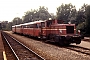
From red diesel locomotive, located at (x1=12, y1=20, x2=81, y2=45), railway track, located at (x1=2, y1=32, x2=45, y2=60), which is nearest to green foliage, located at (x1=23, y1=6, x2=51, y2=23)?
red diesel locomotive, located at (x1=12, y1=20, x2=81, y2=45)

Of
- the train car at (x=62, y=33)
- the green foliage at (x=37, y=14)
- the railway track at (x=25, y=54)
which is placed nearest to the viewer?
the railway track at (x=25, y=54)

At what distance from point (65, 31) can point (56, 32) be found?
153cm

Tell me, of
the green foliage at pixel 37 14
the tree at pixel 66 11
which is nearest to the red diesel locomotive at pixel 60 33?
the tree at pixel 66 11

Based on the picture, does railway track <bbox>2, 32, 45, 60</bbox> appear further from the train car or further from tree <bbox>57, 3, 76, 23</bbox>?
tree <bbox>57, 3, 76, 23</bbox>

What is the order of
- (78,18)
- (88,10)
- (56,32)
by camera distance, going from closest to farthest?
(56,32)
(88,10)
(78,18)

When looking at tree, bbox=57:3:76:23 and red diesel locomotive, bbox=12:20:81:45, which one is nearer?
red diesel locomotive, bbox=12:20:81:45

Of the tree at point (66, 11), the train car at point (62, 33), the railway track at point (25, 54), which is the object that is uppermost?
the tree at point (66, 11)

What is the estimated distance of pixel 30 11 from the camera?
148500 millimetres

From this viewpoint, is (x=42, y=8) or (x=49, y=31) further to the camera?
(x=42, y=8)


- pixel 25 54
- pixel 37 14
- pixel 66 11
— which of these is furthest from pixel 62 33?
pixel 37 14

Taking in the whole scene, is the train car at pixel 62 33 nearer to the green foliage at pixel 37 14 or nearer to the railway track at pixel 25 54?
the railway track at pixel 25 54

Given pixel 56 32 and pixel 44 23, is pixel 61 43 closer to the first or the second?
pixel 56 32

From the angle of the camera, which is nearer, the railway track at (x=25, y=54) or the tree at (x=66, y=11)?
the railway track at (x=25, y=54)

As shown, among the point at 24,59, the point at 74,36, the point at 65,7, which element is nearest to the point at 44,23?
the point at 74,36
